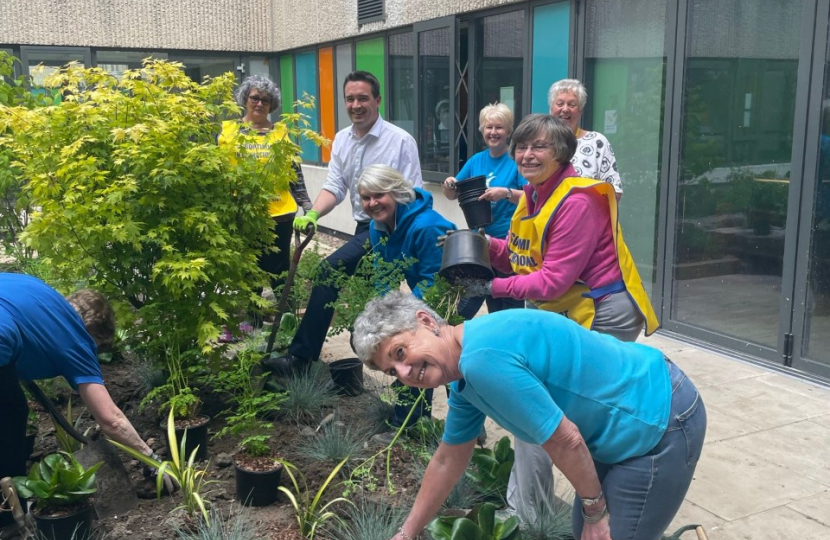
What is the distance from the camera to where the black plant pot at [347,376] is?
16.2 feet

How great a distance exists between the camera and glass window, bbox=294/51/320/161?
13.2m

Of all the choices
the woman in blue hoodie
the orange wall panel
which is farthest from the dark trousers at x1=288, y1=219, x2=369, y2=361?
the orange wall panel

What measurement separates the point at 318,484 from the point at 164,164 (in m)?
1.78

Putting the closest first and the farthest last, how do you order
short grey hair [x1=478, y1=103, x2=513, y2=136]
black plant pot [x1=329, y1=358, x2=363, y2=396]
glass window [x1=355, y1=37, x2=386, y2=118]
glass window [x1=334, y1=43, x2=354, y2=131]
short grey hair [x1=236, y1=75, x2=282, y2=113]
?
black plant pot [x1=329, y1=358, x2=363, y2=396] → short grey hair [x1=478, y1=103, x2=513, y2=136] → short grey hair [x1=236, y1=75, x2=282, y2=113] → glass window [x1=355, y1=37, x2=386, y2=118] → glass window [x1=334, y1=43, x2=354, y2=131]

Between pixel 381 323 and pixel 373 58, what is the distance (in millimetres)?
9578

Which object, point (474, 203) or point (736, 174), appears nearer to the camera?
point (474, 203)

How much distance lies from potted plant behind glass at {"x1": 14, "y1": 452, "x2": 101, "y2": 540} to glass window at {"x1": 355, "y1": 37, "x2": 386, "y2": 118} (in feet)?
27.5

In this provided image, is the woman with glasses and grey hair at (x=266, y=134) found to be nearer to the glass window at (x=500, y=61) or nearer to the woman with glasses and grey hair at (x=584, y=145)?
the woman with glasses and grey hair at (x=584, y=145)

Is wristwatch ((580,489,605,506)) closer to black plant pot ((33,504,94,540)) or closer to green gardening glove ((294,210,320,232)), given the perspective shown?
black plant pot ((33,504,94,540))

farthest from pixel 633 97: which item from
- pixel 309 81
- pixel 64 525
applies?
pixel 309 81

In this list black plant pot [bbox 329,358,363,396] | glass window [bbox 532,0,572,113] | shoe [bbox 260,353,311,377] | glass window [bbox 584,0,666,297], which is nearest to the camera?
shoe [bbox 260,353,311,377]

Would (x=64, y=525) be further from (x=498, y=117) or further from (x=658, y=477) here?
(x=498, y=117)

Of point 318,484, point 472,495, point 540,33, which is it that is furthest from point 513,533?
point 540,33

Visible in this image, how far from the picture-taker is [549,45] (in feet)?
24.7
